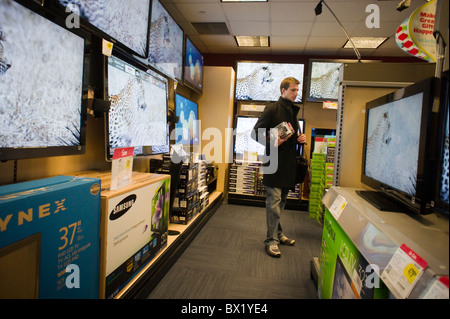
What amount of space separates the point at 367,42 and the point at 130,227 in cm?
476

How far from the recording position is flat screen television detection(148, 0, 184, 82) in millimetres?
2334

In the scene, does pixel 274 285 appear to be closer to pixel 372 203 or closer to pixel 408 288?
pixel 372 203

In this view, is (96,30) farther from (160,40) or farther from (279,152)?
(279,152)

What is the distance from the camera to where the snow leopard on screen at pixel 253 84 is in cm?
438

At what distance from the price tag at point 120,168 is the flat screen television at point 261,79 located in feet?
10.7

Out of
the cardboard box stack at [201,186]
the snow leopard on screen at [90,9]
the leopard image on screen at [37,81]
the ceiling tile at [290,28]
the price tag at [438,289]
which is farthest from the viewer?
the ceiling tile at [290,28]

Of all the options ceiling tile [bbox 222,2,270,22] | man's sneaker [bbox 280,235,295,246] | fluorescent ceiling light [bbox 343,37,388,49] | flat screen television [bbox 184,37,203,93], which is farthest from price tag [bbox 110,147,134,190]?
fluorescent ceiling light [bbox 343,37,388,49]

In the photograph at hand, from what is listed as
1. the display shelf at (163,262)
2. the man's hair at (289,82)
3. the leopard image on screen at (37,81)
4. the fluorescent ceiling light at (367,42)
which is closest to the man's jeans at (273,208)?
the display shelf at (163,262)

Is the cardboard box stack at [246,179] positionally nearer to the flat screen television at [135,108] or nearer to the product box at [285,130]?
the product box at [285,130]

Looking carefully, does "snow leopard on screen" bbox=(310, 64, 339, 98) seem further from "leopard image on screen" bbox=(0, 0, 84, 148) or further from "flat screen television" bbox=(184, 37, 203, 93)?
"leopard image on screen" bbox=(0, 0, 84, 148)

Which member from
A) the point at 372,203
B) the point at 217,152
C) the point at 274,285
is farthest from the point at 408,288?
the point at 217,152

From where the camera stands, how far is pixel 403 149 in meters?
1.03

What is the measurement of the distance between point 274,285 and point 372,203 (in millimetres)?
1066

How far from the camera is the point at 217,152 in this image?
13.8 ft
